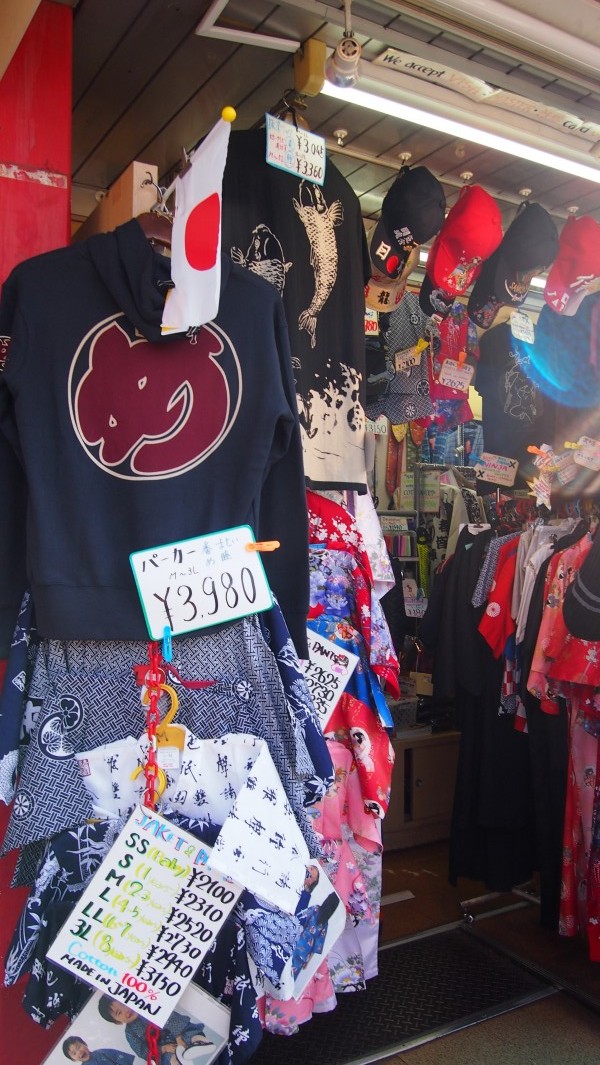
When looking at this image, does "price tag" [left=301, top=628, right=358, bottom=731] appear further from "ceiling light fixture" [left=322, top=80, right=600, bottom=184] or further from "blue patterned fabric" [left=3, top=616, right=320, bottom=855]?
"ceiling light fixture" [left=322, top=80, right=600, bottom=184]

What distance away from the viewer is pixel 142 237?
5.11ft

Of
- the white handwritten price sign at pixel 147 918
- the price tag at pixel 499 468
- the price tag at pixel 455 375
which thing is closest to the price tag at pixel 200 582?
the white handwritten price sign at pixel 147 918

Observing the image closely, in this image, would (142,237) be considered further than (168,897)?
Yes

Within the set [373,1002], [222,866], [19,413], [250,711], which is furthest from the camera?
[373,1002]

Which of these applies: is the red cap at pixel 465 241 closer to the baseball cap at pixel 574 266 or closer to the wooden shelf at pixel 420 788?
the baseball cap at pixel 574 266

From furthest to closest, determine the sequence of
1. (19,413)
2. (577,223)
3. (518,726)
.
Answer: (518,726)
(577,223)
(19,413)

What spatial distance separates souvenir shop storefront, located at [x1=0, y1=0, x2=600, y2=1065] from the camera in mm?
1438

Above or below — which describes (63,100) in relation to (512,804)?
above

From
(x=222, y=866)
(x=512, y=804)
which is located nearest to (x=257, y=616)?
(x=222, y=866)

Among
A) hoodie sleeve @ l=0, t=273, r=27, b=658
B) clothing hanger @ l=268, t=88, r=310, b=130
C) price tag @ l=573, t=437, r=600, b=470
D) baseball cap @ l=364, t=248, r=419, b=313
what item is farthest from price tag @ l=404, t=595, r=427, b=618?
hoodie sleeve @ l=0, t=273, r=27, b=658

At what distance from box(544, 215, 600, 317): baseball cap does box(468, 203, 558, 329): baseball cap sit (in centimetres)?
12

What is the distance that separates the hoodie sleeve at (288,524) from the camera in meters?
1.69

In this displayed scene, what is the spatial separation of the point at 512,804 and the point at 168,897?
204cm

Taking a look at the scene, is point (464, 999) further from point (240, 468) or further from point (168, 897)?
point (240, 468)
